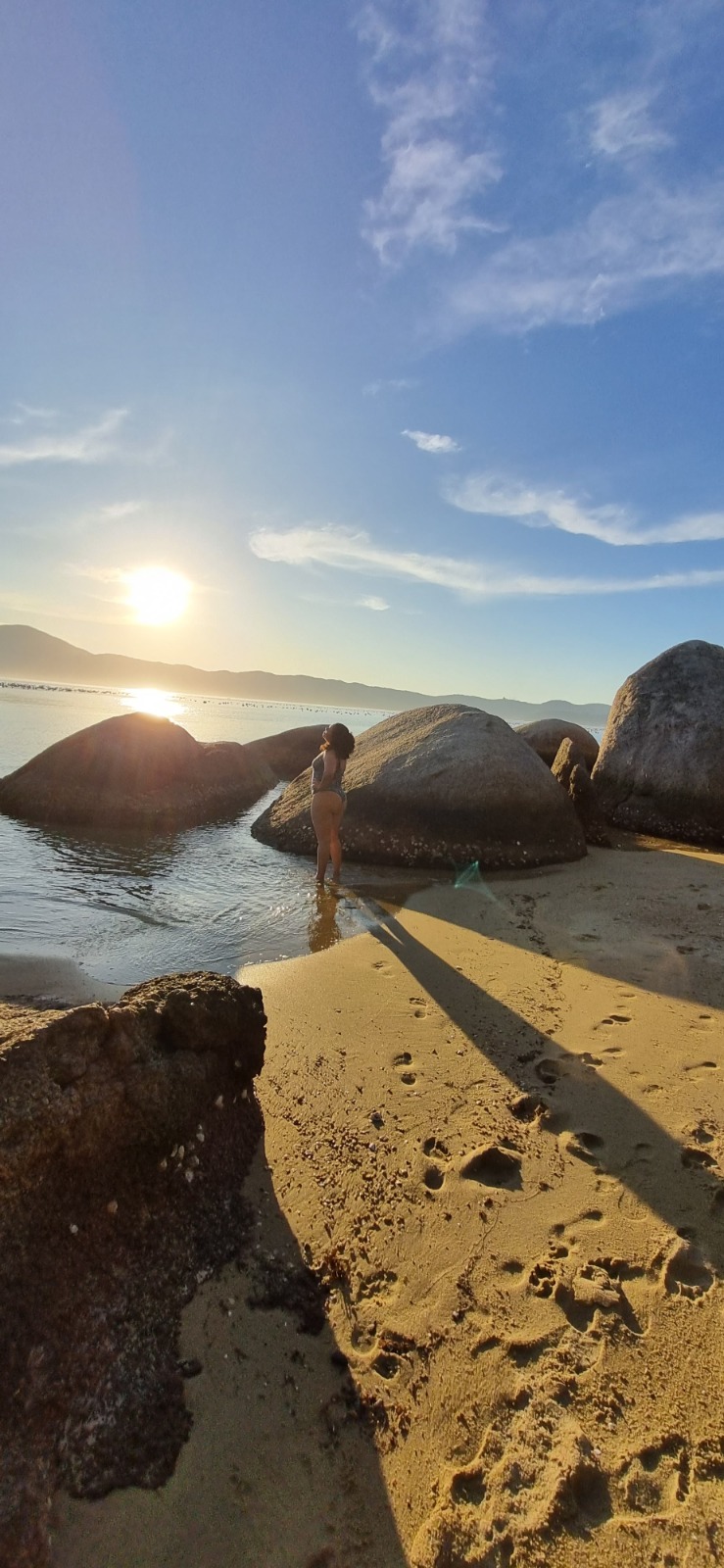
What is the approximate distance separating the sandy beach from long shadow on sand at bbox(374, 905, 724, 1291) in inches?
0.5

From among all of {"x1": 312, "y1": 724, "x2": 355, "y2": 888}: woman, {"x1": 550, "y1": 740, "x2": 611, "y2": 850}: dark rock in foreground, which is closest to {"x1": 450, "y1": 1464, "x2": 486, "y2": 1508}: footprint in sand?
{"x1": 312, "y1": 724, "x2": 355, "y2": 888}: woman

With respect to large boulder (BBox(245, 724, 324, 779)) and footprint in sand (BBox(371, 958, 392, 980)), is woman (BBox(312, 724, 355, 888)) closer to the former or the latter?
footprint in sand (BBox(371, 958, 392, 980))

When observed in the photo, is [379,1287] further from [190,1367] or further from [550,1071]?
[550,1071]

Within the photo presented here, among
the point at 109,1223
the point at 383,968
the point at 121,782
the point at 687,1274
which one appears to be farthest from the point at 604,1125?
the point at 121,782

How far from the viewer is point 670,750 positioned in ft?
35.5

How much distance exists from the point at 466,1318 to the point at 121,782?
33.5 ft

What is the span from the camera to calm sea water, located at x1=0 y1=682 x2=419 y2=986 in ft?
18.0

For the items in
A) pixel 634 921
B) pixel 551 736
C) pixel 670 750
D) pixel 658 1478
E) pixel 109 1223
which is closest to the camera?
pixel 658 1478

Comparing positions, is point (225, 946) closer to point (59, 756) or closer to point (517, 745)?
point (517, 745)

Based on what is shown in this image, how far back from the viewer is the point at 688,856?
347 inches

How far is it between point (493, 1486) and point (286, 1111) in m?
1.68

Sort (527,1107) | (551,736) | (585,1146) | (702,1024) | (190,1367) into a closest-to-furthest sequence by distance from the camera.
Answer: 1. (190,1367)
2. (585,1146)
3. (527,1107)
4. (702,1024)
5. (551,736)

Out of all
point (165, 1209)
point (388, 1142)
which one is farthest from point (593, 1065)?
point (165, 1209)

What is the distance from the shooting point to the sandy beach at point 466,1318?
5.08 ft
